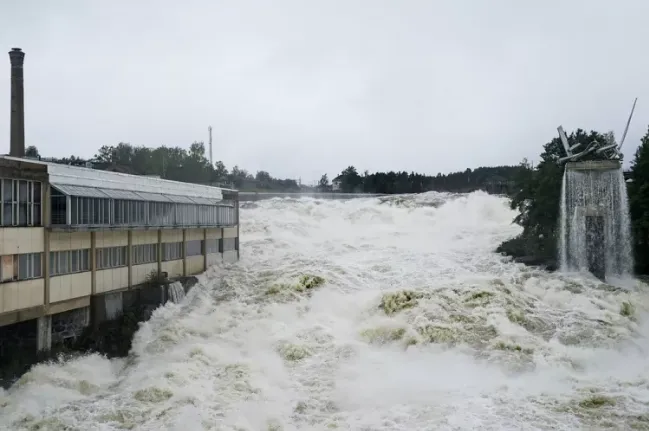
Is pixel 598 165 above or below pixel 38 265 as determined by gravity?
above

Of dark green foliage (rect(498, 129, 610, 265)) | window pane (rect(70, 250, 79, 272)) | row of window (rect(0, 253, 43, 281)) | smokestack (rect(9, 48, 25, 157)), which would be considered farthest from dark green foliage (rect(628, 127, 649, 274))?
smokestack (rect(9, 48, 25, 157))

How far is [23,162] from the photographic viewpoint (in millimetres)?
13641

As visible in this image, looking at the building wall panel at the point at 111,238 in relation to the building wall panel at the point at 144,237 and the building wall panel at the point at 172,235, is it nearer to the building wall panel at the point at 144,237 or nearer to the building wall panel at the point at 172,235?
the building wall panel at the point at 144,237

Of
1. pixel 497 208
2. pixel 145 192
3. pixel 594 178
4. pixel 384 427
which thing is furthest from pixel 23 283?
pixel 497 208

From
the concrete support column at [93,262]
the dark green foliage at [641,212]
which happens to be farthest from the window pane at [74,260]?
the dark green foliage at [641,212]

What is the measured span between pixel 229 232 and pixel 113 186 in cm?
861

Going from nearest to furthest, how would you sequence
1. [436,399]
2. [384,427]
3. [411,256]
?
1. [384,427]
2. [436,399]
3. [411,256]

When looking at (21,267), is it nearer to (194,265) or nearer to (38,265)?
(38,265)

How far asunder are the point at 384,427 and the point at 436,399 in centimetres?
178

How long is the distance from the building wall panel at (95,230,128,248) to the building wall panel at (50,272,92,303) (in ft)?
3.39

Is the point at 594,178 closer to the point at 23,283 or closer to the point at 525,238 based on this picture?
the point at 525,238

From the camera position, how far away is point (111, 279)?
1708 centimetres

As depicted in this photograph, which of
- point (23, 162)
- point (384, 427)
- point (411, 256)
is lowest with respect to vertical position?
point (384, 427)

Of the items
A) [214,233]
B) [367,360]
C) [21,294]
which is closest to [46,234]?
[21,294]
